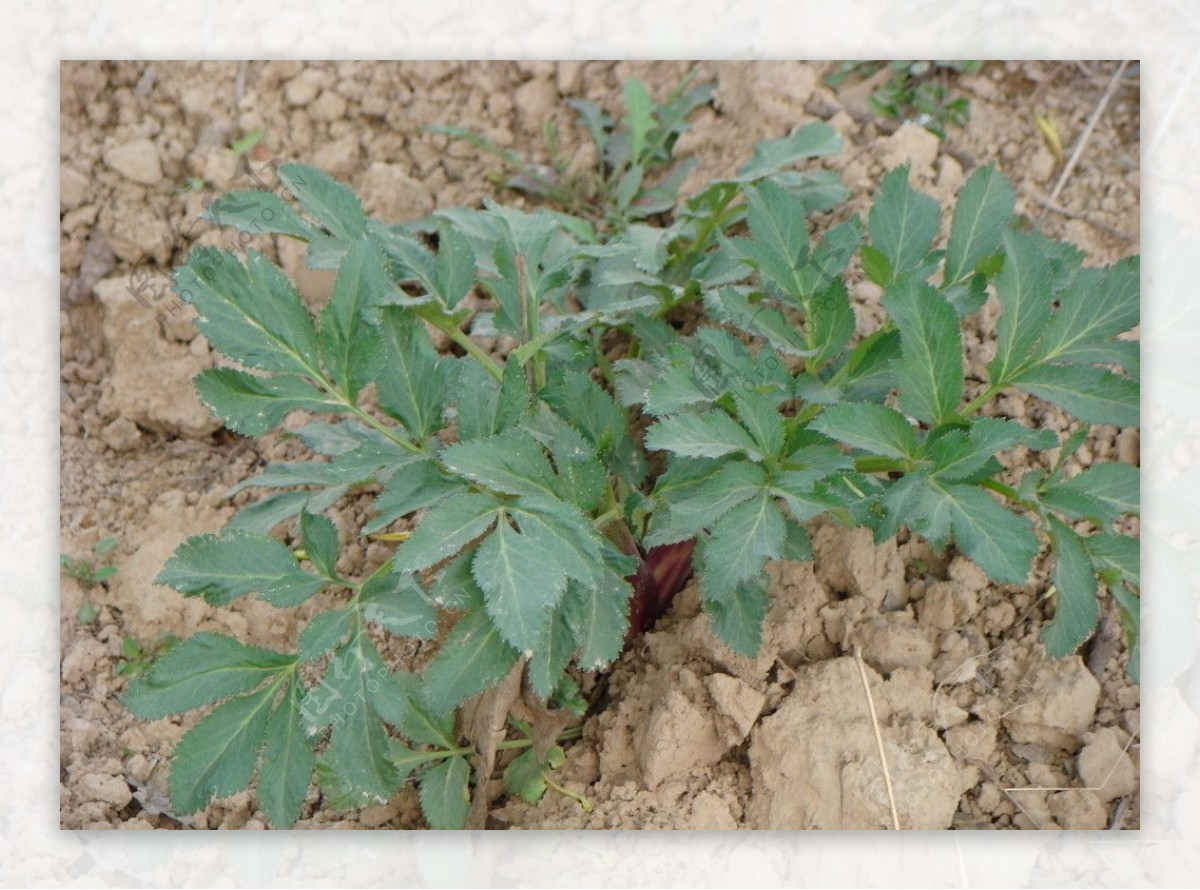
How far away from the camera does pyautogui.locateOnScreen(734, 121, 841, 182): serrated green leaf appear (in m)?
1.74

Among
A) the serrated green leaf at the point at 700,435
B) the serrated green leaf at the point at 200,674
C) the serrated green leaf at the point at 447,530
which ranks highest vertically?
the serrated green leaf at the point at 700,435

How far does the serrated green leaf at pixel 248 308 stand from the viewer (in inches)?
49.7

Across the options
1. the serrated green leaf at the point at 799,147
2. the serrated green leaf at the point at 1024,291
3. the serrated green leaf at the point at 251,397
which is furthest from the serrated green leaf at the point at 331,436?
the serrated green leaf at the point at 1024,291

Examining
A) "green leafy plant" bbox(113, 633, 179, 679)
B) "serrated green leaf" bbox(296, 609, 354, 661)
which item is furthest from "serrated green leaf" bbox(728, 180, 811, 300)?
"green leafy plant" bbox(113, 633, 179, 679)

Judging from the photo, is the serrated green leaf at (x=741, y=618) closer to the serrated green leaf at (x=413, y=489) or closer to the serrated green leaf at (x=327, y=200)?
the serrated green leaf at (x=413, y=489)

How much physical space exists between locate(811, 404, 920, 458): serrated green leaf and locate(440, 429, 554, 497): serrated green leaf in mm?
313

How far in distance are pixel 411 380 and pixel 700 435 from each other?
346 mm

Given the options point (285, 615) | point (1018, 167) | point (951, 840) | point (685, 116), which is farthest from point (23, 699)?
point (1018, 167)

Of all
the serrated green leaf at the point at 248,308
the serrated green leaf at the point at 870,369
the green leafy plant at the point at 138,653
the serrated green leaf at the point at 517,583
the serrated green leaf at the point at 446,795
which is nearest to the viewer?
the serrated green leaf at the point at 517,583

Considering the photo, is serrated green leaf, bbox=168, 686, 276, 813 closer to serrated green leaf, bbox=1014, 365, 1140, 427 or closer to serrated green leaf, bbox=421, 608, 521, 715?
serrated green leaf, bbox=421, 608, 521, 715

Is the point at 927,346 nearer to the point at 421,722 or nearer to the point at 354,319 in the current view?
the point at 354,319

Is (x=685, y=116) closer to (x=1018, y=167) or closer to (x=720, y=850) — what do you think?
(x=1018, y=167)

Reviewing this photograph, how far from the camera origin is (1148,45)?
1589 millimetres

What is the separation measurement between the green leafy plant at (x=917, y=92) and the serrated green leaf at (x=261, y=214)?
1030mm
